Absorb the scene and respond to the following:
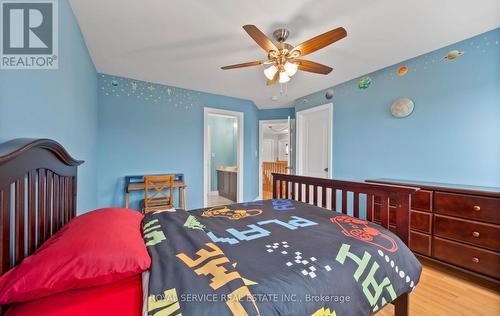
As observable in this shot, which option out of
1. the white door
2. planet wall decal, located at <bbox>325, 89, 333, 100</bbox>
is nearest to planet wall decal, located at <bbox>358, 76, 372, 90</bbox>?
planet wall decal, located at <bbox>325, 89, 333, 100</bbox>

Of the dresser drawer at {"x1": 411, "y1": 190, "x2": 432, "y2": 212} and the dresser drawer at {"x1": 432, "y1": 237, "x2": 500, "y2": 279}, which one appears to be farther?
the dresser drawer at {"x1": 411, "y1": 190, "x2": 432, "y2": 212}

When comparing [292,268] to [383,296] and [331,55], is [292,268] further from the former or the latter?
[331,55]

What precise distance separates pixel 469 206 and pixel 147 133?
159 inches

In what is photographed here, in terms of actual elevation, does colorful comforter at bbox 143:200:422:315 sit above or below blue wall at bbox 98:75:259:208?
below

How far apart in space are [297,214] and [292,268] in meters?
0.80

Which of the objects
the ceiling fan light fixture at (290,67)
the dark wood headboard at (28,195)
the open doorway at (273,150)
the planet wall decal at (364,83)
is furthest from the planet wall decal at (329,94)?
the dark wood headboard at (28,195)

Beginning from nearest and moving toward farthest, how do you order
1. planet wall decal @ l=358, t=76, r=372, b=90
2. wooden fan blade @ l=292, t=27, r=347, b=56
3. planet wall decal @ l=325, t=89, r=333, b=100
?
wooden fan blade @ l=292, t=27, r=347, b=56
planet wall decal @ l=358, t=76, r=372, b=90
planet wall decal @ l=325, t=89, r=333, b=100

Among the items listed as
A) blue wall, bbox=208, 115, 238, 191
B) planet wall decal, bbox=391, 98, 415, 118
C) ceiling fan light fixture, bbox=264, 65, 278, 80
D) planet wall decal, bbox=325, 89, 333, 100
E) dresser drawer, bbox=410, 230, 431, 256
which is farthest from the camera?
blue wall, bbox=208, 115, 238, 191

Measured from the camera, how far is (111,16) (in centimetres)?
170

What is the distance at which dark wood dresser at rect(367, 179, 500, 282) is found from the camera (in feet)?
5.37

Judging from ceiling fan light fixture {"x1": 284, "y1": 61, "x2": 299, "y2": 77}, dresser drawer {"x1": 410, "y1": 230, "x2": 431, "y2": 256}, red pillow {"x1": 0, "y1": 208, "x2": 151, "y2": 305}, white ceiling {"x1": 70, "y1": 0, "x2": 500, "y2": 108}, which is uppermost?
white ceiling {"x1": 70, "y1": 0, "x2": 500, "y2": 108}

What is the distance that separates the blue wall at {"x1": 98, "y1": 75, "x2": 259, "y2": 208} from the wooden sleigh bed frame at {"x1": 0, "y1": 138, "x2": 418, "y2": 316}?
67.0 inches

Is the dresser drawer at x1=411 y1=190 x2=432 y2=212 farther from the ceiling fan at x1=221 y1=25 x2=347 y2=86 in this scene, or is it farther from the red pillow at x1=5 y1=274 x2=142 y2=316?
the red pillow at x1=5 y1=274 x2=142 y2=316

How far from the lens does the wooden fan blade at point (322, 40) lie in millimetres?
1409
